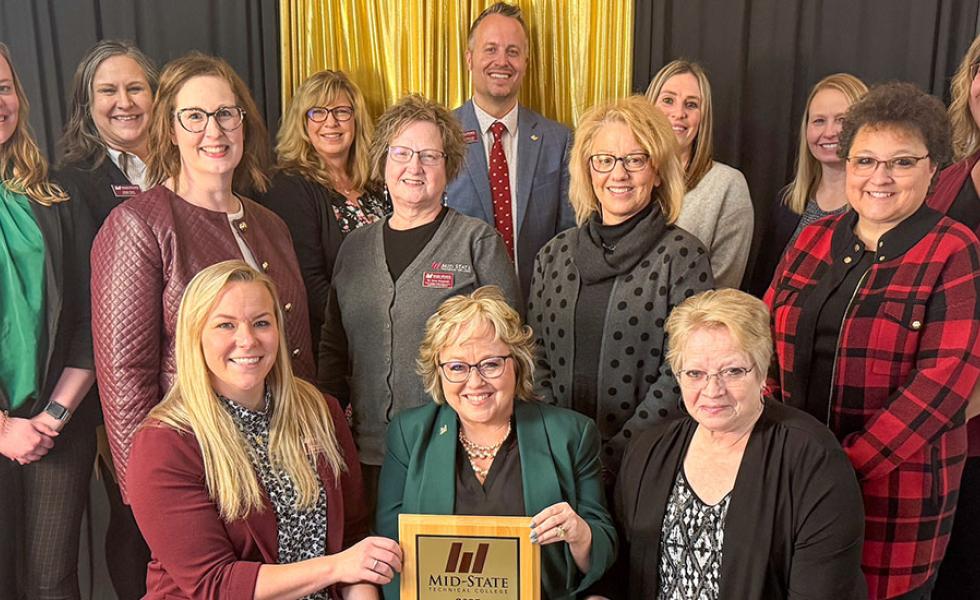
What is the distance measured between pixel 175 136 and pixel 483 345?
1248mm

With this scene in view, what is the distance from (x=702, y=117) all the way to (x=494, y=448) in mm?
1742

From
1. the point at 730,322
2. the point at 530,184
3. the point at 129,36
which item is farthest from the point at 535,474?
the point at 129,36

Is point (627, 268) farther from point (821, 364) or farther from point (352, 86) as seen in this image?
point (352, 86)

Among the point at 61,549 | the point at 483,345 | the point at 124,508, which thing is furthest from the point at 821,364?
the point at 61,549

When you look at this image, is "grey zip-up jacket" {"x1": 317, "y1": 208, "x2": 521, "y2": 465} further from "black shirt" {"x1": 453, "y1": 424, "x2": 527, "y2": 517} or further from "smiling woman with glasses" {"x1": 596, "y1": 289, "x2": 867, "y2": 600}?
"smiling woman with glasses" {"x1": 596, "y1": 289, "x2": 867, "y2": 600}

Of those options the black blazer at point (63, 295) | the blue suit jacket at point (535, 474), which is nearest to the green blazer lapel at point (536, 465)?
the blue suit jacket at point (535, 474)

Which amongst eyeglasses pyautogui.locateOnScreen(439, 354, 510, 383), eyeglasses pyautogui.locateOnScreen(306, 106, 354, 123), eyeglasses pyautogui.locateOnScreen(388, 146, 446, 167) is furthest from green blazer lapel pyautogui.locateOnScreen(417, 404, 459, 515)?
eyeglasses pyautogui.locateOnScreen(306, 106, 354, 123)

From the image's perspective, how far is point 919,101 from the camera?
225 cm

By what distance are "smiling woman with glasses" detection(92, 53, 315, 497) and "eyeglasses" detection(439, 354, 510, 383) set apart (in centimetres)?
74

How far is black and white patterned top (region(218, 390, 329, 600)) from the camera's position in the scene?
212 cm

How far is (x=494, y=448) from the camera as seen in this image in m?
2.28

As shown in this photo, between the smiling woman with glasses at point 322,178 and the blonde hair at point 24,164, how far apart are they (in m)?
0.76

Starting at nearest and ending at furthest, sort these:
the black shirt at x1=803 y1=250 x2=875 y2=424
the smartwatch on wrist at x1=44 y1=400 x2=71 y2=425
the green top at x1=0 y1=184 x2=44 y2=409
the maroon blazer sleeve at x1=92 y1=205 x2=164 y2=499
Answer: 1. the black shirt at x1=803 y1=250 x2=875 y2=424
2. the maroon blazer sleeve at x1=92 y1=205 x2=164 y2=499
3. the green top at x1=0 y1=184 x2=44 y2=409
4. the smartwatch on wrist at x1=44 y1=400 x2=71 y2=425

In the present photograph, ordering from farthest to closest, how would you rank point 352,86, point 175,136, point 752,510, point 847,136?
1. point 352,86
2. point 175,136
3. point 847,136
4. point 752,510
